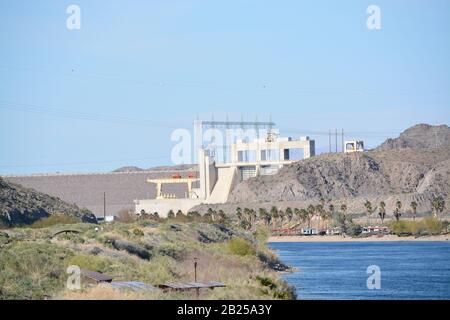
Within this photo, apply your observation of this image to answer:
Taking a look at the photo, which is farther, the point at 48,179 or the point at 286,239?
the point at 48,179

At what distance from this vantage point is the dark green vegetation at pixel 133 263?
34156 mm

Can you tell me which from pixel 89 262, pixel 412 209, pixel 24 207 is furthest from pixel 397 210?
pixel 89 262

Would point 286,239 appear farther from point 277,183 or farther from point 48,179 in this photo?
point 48,179

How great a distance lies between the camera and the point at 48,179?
180125 millimetres

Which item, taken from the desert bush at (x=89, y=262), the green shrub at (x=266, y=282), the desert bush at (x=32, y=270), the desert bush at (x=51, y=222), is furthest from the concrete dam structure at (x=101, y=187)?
the green shrub at (x=266, y=282)

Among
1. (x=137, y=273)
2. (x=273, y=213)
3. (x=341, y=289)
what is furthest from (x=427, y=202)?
(x=137, y=273)

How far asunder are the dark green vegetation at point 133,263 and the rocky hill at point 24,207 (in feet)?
57.5

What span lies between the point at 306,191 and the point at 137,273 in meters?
122

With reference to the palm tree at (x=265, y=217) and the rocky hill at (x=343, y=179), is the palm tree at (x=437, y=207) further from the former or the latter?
the rocky hill at (x=343, y=179)

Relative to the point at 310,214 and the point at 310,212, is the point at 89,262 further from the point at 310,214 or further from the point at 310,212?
the point at 310,214
